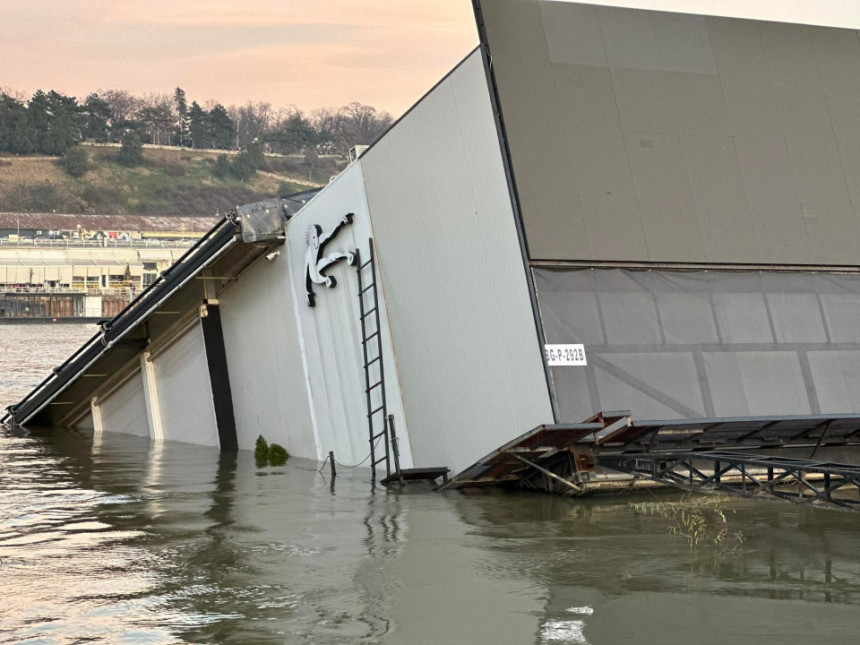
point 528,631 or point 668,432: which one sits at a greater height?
point 668,432

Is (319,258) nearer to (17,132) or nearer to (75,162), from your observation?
(75,162)

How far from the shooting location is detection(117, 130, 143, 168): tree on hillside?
188 m

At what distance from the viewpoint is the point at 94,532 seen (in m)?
13.4

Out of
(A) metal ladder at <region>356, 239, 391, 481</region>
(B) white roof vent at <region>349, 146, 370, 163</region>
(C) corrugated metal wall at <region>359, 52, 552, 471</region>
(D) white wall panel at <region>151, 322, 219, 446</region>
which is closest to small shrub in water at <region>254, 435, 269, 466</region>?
(D) white wall panel at <region>151, 322, 219, 446</region>

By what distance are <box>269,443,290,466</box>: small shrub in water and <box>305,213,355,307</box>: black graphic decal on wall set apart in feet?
11.2

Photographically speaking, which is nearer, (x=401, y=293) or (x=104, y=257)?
(x=401, y=293)

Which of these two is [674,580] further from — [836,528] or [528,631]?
[836,528]

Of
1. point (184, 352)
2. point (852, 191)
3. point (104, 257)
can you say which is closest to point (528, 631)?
point (852, 191)

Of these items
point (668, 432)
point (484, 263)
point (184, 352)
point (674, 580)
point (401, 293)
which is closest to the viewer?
point (674, 580)

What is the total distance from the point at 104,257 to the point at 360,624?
12219 cm

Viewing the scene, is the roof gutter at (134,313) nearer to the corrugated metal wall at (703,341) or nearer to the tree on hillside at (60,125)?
the corrugated metal wall at (703,341)

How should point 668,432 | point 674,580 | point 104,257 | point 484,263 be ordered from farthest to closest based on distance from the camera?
point 104,257 < point 484,263 < point 668,432 < point 674,580

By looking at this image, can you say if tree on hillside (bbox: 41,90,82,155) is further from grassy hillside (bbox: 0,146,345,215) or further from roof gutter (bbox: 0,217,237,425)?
roof gutter (bbox: 0,217,237,425)

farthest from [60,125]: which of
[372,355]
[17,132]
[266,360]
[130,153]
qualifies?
[372,355]
